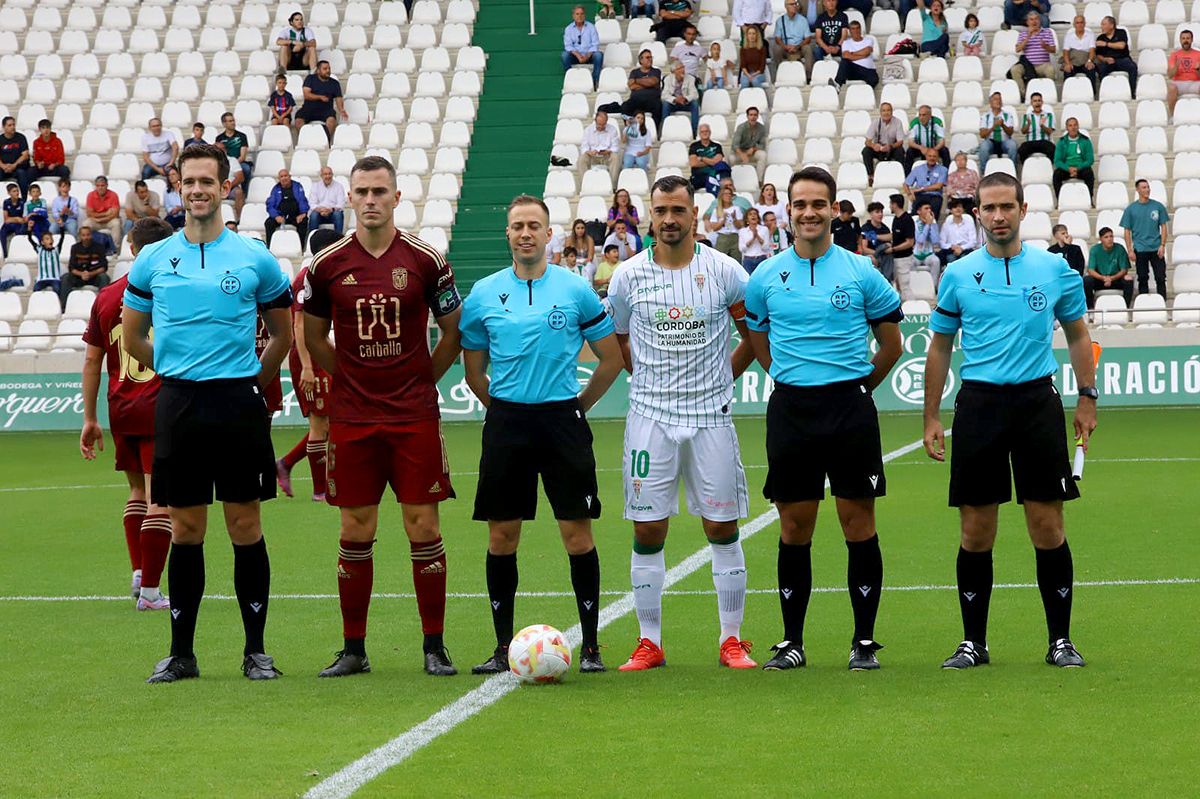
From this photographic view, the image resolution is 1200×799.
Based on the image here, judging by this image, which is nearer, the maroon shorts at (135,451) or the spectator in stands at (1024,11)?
the maroon shorts at (135,451)

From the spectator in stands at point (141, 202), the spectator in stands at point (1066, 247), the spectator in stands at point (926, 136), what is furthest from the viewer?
the spectator in stands at point (141, 202)

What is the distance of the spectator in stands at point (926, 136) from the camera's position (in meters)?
24.2

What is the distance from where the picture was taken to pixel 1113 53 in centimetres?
2572

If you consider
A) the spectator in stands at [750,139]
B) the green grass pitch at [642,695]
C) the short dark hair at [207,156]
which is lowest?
the green grass pitch at [642,695]

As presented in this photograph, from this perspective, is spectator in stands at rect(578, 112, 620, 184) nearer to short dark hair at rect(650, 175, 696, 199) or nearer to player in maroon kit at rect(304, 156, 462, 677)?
short dark hair at rect(650, 175, 696, 199)

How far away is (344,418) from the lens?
701 centimetres

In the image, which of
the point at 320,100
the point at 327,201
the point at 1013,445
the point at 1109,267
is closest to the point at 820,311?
the point at 1013,445

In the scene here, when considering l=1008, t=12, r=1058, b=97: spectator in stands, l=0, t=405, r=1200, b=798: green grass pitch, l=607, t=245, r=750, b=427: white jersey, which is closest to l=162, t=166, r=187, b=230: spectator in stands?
l=1008, t=12, r=1058, b=97: spectator in stands

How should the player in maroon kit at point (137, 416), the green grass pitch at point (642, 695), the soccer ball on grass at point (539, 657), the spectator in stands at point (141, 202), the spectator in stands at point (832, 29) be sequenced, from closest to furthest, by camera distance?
the green grass pitch at point (642, 695), the soccer ball on grass at point (539, 657), the player in maroon kit at point (137, 416), the spectator in stands at point (141, 202), the spectator in stands at point (832, 29)

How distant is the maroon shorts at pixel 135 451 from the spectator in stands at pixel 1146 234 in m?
16.9

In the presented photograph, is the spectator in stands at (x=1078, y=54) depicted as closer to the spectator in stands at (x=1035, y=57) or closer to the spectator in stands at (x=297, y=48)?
the spectator in stands at (x=1035, y=57)

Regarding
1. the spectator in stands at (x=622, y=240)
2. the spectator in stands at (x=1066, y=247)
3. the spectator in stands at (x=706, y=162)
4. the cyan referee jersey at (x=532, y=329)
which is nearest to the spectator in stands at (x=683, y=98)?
the spectator in stands at (x=706, y=162)

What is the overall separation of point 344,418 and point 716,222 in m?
16.6

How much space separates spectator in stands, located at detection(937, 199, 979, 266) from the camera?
2283 centimetres
